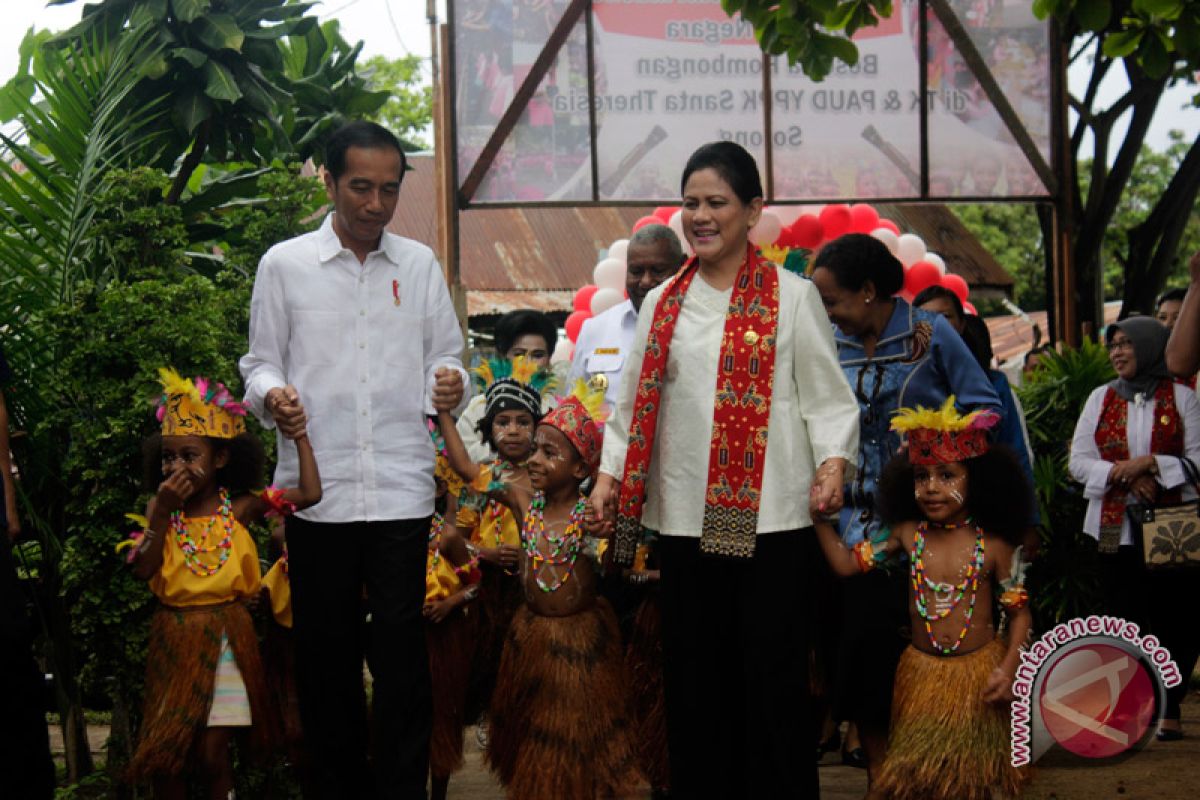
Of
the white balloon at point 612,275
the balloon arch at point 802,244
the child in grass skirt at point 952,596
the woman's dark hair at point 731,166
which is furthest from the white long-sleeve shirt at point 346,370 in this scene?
the white balloon at point 612,275

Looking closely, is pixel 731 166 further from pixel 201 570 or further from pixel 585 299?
pixel 585 299

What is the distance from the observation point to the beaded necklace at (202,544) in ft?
17.2

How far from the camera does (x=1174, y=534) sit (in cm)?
724

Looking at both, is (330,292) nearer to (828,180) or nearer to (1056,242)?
(828,180)

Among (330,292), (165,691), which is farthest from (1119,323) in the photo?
(165,691)

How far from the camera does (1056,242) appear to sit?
1202 centimetres

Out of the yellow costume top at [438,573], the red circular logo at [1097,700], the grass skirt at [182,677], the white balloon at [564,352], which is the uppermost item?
the white balloon at [564,352]

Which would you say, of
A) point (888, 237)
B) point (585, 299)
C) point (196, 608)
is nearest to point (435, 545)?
point (196, 608)

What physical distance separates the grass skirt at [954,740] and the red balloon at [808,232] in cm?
584

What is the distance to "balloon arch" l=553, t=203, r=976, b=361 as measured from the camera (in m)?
9.78

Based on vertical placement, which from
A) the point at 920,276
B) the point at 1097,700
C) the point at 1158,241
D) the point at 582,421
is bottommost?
the point at 1097,700

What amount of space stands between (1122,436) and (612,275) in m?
3.56

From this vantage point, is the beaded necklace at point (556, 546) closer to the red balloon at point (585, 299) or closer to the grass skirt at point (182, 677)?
the grass skirt at point (182, 677)

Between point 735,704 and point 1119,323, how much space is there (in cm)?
403
